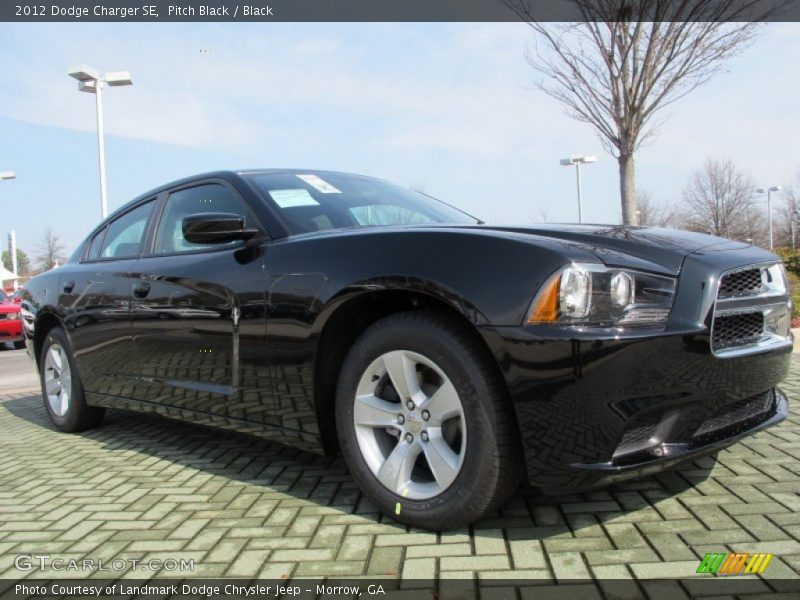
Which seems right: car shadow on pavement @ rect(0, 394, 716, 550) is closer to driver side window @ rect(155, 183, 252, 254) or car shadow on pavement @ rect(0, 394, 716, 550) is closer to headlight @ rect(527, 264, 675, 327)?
headlight @ rect(527, 264, 675, 327)

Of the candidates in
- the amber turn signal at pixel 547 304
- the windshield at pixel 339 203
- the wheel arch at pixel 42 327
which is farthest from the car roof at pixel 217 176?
the amber turn signal at pixel 547 304

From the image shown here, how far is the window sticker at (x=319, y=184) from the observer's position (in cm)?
347

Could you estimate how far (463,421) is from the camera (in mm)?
2213

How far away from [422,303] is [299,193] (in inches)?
48.9

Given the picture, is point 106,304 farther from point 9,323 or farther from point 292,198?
point 9,323

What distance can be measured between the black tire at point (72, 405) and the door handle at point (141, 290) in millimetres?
1087

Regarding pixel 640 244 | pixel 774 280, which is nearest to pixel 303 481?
pixel 640 244

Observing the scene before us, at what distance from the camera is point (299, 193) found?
3.36 m

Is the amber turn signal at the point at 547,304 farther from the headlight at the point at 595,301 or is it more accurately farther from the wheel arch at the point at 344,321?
the wheel arch at the point at 344,321

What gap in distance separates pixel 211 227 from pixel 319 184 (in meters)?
0.83

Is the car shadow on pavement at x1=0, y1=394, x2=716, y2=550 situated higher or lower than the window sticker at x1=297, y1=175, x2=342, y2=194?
lower

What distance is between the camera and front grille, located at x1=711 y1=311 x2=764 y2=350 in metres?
2.16

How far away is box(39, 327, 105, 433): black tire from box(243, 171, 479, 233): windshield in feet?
7.00

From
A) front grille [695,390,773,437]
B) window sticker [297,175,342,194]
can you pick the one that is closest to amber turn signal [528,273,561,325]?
front grille [695,390,773,437]
